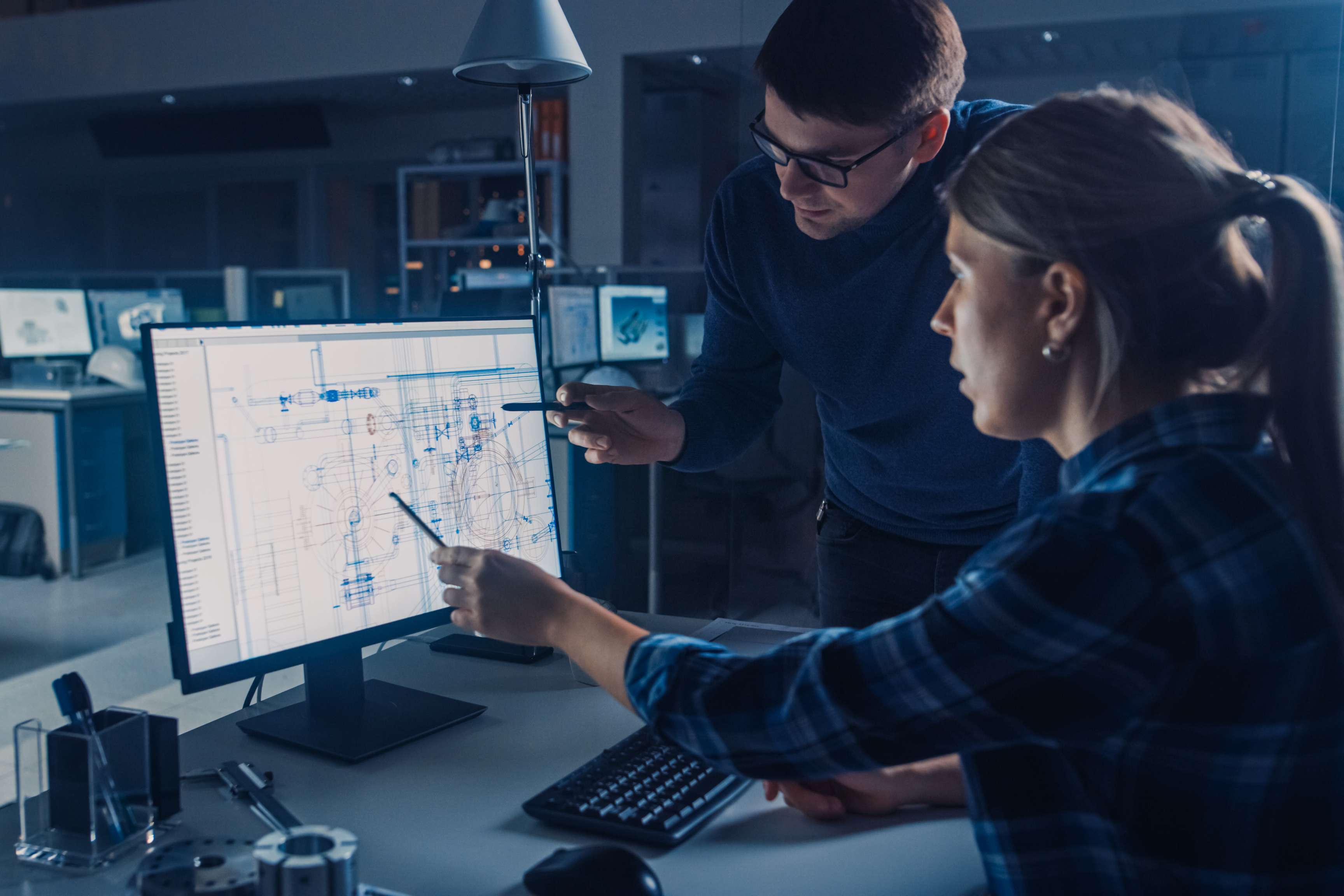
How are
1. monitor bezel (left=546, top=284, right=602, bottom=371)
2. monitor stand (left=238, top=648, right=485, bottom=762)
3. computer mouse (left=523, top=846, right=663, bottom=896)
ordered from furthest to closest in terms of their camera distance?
monitor bezel (left=546, top=284, right=602, bottom=371) → monitor stand (left=238, top=648, right=485, bottom=762) → computer mouse (left=523, top=846, right=663, bottom=896)

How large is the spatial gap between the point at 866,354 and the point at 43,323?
465 cm

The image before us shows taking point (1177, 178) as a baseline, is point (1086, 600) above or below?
below

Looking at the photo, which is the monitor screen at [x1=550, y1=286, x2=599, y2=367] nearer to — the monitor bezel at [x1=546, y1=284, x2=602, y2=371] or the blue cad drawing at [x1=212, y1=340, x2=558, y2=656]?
the monitor bezel at [x1=546, y1=284, x2=602, y2=371]

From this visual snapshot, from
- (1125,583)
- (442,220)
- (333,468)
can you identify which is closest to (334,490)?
(333,468)

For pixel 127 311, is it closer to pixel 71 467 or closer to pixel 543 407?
pixel 71 467

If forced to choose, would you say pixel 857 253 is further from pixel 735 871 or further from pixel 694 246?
pixel 694 246

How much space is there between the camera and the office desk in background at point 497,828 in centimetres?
76

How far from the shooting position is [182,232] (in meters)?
9.55

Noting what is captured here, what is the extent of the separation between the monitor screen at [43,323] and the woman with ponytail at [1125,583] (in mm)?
4926

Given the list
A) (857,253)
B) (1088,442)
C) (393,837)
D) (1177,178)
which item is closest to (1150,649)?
(1088,442)

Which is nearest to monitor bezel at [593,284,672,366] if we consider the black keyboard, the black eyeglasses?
the black eyeglasses

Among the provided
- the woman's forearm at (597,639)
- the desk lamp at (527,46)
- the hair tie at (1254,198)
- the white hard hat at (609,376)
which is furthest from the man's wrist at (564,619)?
the white hard hat at (609,376)

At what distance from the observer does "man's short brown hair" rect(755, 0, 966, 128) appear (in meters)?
1.07

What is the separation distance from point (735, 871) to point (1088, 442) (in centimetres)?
39
